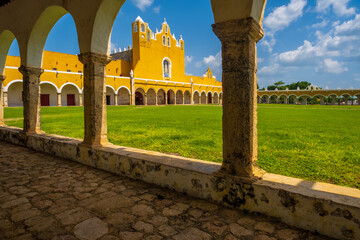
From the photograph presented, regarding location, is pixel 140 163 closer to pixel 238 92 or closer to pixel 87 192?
pixel 87 192

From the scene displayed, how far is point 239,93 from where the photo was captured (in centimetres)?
231

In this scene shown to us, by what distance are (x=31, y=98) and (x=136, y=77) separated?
2836 centimetres

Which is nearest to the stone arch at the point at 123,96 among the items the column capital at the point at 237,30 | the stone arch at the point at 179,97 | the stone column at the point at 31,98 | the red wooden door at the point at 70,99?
the red wooden door at the point at 70,99

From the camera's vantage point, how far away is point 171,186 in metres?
2.85

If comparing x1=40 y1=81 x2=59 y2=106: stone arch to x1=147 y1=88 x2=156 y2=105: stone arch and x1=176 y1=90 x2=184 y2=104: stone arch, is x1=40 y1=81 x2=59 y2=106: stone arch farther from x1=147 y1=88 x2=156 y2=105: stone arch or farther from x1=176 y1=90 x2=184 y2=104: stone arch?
x1=176 y1=90 x2=184 y2=104: stone arch

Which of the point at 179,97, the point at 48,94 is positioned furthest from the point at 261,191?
the point at 179,97

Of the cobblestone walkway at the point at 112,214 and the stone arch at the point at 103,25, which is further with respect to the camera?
the stone arch at the point at 103,25

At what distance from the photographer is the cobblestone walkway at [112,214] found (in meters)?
1.92

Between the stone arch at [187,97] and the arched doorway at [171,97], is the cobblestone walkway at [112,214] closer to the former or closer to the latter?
the arched doorway at [171,97]

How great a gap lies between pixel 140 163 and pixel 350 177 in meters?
3.15

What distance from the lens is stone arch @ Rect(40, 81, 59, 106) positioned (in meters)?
26.2

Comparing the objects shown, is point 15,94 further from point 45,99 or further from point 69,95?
point 69,95

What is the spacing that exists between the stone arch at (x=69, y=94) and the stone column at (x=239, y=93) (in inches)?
1095

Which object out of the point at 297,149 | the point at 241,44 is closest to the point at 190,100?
the point at 297,149
